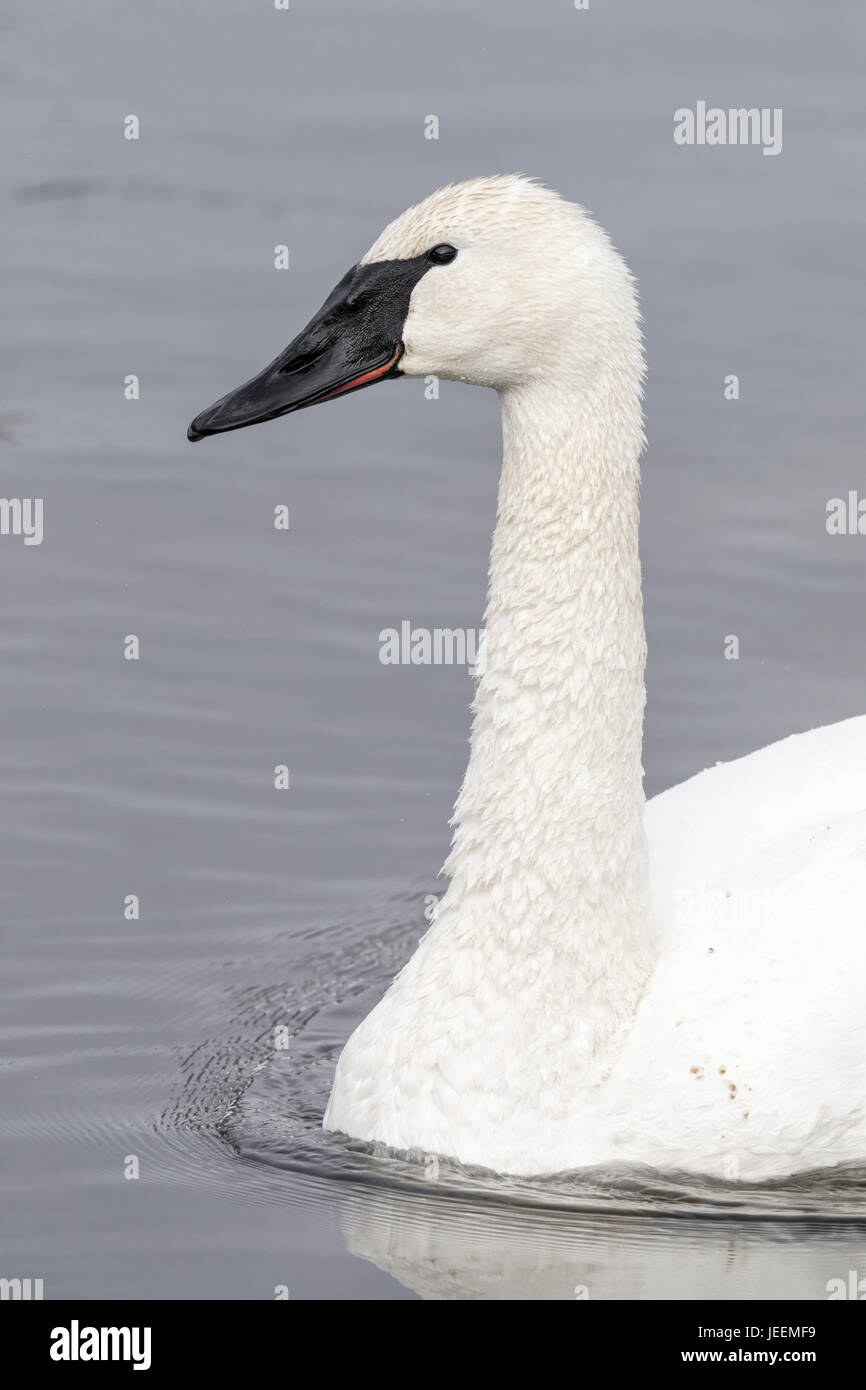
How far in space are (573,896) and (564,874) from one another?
68 mm

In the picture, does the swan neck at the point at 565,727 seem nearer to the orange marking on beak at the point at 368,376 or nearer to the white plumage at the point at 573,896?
the white plumage at the point at 573,896

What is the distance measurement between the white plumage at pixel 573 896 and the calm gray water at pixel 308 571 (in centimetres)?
20

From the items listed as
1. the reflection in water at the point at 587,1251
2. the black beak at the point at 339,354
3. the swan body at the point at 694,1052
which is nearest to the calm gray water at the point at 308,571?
the reflection in water at the point at 587,1251

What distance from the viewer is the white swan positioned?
7.00 metres

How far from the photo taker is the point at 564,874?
7.37 m

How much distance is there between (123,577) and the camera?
1137cm

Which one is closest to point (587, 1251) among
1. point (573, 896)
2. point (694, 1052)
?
point (694, 1052)

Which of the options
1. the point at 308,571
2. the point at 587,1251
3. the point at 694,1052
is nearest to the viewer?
the point at 587,1251

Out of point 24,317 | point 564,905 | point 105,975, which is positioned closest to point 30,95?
point 24,317

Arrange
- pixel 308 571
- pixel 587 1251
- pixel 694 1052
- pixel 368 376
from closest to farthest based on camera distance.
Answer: pixel 587 1251 → pixel 694 1052 → pixel 368 376 → pixel 308 571

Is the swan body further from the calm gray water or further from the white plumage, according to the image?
the calm gray water

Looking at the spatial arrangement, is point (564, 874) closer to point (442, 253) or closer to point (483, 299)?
point (483, 299)

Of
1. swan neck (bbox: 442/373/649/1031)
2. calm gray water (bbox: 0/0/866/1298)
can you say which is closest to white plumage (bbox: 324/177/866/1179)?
swan neck (bbox: 442/373/649/1031)

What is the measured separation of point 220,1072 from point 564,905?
134 centimetres
